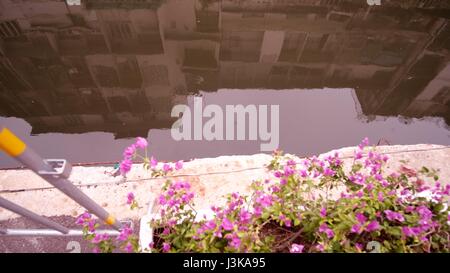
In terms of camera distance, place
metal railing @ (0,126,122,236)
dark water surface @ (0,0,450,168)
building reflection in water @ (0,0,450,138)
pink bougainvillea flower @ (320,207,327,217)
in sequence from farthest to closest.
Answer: building reflection in water @ (0,0,450,138) → dark water surface @ (0,0,450,168) → pink bougainvillea flower @ (320,207,327,217) → metal railing @ (0,126,122,236)

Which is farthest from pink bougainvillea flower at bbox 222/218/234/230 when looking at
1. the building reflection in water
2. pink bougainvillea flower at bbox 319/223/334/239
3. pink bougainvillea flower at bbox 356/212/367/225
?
the building reflection in water

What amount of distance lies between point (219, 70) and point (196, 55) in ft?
2.22

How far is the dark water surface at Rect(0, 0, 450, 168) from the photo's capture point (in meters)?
5.12

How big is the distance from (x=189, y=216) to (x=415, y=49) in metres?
7.44

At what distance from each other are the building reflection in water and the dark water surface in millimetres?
31

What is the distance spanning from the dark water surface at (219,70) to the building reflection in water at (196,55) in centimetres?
3

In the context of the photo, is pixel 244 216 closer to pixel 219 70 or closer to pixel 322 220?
pixel 322 220

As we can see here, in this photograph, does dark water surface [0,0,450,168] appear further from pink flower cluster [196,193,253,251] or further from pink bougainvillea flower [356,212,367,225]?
pink bougainvillea flower [356,212,367,225]

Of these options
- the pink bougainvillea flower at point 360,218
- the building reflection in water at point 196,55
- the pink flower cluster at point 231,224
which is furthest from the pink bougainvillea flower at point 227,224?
the building reflection in water at point 196,55

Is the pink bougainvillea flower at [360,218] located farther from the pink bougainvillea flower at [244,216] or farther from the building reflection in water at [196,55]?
the building reflection in water at [196,55]

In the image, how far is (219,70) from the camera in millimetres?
6762

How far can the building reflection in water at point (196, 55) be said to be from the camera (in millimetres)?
5695

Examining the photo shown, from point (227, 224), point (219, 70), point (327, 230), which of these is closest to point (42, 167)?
point (227, 224)
